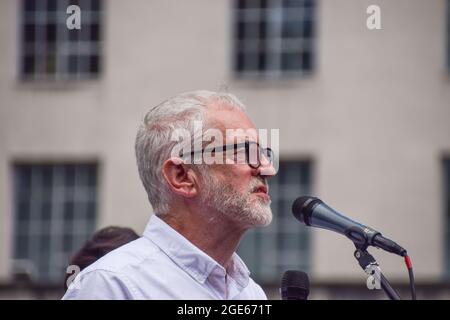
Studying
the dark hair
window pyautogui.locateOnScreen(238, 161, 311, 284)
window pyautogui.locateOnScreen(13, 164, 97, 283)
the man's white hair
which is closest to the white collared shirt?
the man's white hair

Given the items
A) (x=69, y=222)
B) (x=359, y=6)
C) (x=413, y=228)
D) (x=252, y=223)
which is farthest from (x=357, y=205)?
(x=252, y=223)

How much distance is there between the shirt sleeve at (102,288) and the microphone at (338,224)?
2.02ft

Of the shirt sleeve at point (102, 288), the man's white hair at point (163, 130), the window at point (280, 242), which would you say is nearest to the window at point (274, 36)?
the window at point (280, 242)

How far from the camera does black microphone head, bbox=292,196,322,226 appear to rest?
3943mm

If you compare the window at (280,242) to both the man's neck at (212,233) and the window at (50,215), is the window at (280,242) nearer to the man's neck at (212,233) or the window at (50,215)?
the window at (50,215)

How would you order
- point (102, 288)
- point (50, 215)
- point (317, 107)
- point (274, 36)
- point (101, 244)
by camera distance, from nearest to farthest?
point (102, 288) → point (101, 244) → point (274, 36) → point (317, 107) → point (50, 215)

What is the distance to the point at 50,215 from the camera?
19156 mm

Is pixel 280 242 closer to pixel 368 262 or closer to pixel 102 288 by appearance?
pixel 368 262

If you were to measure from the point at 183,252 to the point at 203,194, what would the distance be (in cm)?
21

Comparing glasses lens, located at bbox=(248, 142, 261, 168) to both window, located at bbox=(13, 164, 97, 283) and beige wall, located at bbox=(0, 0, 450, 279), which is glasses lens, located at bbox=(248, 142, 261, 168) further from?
window, located at bbox=(13, 164, 97, 283)

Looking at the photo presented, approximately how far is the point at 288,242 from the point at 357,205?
1.19 meters

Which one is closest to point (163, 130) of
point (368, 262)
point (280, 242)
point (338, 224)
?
point (338, 224)

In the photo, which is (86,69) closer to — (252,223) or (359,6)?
(359,6)

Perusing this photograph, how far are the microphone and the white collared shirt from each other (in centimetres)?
26
